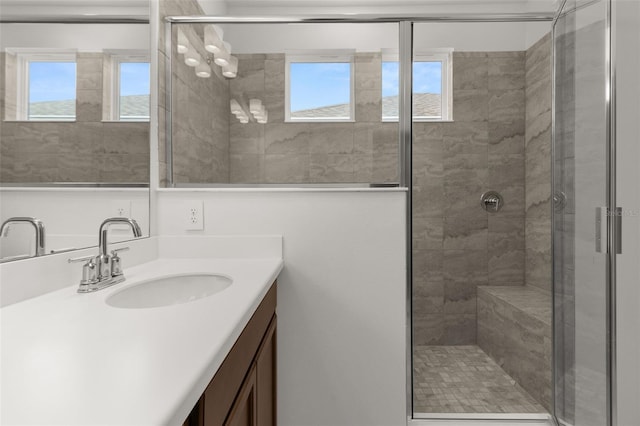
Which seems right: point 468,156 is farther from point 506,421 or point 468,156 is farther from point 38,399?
point 38,399

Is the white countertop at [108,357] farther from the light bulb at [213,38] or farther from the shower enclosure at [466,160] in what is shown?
the light bulb at [213,38]

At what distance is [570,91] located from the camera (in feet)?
4.54

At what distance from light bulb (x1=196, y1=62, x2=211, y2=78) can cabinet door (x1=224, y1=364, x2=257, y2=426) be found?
1276 mm

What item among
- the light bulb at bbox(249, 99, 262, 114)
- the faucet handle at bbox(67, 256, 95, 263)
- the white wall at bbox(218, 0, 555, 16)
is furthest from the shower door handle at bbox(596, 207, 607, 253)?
Result: the white wall at bbox(218, 0, 555, 16)

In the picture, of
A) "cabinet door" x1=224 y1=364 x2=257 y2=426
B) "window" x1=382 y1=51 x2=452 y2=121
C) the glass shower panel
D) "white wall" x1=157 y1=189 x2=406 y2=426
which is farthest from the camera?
"window" x1=382 y1=51 x2=452 y2=121

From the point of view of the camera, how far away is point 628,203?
1.09 m

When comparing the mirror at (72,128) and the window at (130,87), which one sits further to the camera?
the window at (130,87)

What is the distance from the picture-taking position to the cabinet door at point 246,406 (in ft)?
2.47

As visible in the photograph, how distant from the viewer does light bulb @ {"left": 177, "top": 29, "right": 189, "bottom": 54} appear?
→ 1.58 metres

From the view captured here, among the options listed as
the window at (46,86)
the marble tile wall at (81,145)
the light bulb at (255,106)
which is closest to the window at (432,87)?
the light bulb at (255,106)

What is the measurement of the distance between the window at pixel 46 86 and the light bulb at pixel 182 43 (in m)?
0.65

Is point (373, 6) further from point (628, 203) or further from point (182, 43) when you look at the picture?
point (628, 203)

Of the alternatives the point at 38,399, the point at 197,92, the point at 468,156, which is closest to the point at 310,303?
the point at 197,92

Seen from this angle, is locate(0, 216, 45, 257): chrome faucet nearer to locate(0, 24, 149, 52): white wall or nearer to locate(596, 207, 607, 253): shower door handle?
locate(0, 24, 149, 52): white wall
